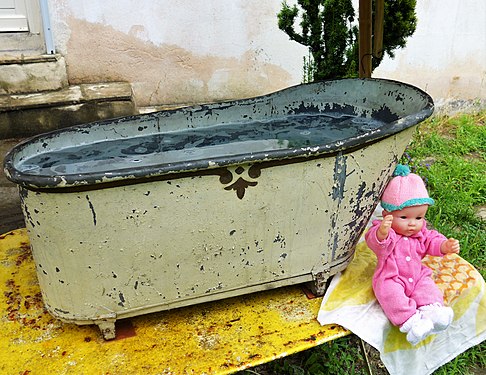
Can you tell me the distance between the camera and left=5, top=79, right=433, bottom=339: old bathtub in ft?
4.90

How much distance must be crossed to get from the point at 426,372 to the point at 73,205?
135 centimetres

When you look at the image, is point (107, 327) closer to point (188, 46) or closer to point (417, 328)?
point (417, 328)

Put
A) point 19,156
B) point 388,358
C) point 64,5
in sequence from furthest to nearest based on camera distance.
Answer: point 64,5, point 19,156, point 388,358

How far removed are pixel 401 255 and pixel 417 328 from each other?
0.85 ft

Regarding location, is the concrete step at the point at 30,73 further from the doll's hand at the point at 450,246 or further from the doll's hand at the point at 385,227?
the doll's hand at the point at 450,246

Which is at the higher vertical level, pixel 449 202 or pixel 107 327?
pixel 107 327

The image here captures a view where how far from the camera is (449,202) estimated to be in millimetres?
3316

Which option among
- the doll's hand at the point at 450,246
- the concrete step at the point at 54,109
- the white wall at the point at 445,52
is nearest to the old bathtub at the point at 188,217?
the doll's hand at the point at 450,246

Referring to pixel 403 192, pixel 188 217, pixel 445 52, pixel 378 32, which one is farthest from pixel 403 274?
pixel 445 52

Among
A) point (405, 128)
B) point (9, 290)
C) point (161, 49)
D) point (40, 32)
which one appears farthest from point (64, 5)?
point (405, 128)

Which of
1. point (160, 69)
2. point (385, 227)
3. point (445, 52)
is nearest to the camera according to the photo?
point (385, 227)

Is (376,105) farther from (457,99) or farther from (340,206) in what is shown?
(457,99)

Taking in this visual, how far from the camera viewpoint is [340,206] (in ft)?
5.78

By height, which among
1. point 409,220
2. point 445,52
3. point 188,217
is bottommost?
point 409,220
